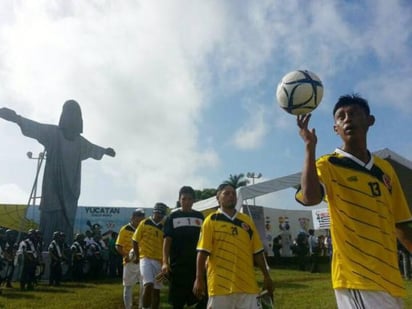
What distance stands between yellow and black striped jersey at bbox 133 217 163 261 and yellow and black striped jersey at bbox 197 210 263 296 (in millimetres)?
3588

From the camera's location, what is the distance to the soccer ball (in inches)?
154

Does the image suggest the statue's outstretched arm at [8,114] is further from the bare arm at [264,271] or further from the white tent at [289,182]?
the bare arm at [264,271]

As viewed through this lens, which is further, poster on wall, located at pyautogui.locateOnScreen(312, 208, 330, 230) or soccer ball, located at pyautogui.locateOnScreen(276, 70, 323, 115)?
poster on wall, located at pyautogui.locateOnScreen(312, 208, 330, 230)

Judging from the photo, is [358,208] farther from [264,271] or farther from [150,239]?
[150,239]

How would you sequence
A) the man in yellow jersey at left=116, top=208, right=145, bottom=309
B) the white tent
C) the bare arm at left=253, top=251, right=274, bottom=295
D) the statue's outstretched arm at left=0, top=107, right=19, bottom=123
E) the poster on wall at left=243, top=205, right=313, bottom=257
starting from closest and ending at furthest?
the bare arm at left=253, top=251, right=274, bottom=295, the man in yellow jersey at left=116, top=208, right=145, bottom=309, the white tent, the statue's outstretched arm at left=0, top=107, right=19, bottom=123, the poster on wall at left=243, top=205, right=313, bottom=257

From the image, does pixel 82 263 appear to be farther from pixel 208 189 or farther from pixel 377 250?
pixel 208 189

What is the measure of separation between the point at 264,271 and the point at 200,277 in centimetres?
79

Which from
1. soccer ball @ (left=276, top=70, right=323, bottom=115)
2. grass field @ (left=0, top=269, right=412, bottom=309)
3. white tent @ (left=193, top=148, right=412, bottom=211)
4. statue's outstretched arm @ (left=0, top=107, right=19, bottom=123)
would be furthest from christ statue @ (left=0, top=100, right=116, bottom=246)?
soccer ball @ (left=276, top=70, right=323, bottom=115)

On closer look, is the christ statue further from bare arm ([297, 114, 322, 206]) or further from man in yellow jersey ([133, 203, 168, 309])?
bare arm ([297, 114, 322, 206])

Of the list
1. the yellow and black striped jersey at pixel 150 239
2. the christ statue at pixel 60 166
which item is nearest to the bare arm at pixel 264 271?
the yellow and black striped jersey at pixel 150 239

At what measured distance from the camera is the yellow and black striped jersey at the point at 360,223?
122 inches

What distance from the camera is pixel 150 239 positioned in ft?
30.9

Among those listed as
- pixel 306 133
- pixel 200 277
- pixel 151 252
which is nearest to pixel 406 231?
pixel 306 133

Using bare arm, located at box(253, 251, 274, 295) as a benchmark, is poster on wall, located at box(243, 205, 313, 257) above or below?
above
